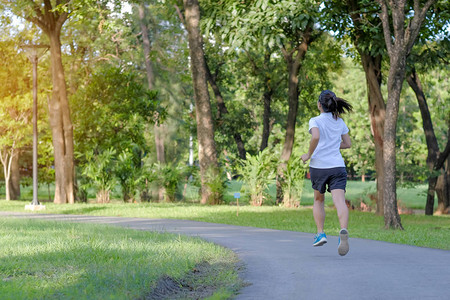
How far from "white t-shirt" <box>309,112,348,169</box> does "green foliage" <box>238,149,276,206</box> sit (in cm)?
1479

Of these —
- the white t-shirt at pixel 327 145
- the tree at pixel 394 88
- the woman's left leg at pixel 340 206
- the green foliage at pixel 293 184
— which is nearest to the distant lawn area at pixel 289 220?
the tree at pixel 394 88

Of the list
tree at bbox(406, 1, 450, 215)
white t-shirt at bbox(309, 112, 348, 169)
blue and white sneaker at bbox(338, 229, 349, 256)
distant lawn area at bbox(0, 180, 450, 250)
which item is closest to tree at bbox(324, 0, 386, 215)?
tree at bbox(406, 1, 450, 215)

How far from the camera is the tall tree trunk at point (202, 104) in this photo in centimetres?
2372

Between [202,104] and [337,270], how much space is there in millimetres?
17071

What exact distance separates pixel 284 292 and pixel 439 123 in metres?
35.9

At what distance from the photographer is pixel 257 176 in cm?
2361

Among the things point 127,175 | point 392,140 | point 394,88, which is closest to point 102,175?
point 127,175

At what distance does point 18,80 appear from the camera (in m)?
33.9

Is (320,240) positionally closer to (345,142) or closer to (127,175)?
(345,142)

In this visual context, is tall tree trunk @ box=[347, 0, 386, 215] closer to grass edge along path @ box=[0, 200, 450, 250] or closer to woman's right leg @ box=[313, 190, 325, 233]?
grass edge along path @ box=[0, 200, 450, 250]

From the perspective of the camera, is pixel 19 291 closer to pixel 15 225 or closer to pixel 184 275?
pixel 184 275

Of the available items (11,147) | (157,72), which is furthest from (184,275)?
(157,72)

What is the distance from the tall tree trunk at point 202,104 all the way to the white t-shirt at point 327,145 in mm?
15430

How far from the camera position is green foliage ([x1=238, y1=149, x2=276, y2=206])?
23531 millimetres
